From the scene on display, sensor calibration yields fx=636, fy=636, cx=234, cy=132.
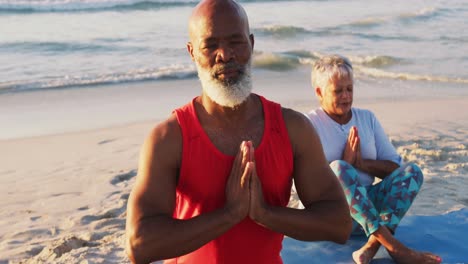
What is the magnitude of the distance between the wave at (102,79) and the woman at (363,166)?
6827 millimetres

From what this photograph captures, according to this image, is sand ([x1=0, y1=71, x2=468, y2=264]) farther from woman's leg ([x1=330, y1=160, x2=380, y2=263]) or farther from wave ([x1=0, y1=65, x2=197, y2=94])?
woman's leg ([x1=330, y1=160, x2=380, y2=263])

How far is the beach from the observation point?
4758mm

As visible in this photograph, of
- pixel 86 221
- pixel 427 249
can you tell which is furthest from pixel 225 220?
pixel 86 221

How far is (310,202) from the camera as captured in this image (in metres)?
2.54

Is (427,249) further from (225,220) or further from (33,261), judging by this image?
(33,261)

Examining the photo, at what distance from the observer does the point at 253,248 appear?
8.32 feet

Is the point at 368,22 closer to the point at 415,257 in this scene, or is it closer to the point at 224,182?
the point at 415,257

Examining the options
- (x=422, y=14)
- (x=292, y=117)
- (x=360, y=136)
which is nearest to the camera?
(x=292, y=117)

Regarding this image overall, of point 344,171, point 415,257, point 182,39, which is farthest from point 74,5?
point 415,257

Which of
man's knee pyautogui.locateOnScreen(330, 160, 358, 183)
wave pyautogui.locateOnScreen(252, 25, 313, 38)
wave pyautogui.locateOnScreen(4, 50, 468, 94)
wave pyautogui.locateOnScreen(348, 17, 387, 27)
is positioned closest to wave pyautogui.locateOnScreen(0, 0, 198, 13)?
wave pyautogui.locateOnScreen(252, 25, 313, 38)

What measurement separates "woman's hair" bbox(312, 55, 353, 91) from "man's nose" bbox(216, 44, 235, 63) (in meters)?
1.82

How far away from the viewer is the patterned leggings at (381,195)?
384 centimetres

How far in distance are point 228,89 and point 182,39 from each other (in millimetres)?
12695

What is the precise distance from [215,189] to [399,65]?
32.9ft
